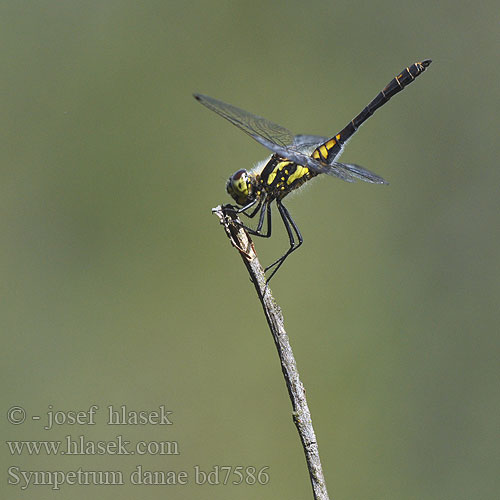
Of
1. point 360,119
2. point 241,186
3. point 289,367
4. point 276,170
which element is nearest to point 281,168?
point 276,170

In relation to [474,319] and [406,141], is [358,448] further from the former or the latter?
[406,141]

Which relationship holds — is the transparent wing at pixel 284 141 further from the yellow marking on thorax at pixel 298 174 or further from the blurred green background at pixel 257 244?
the blurred green background at pixel 257 244

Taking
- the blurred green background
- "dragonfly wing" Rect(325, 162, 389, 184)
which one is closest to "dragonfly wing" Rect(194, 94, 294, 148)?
"dragonfly wing" Rect(325, 162, 389, 184)

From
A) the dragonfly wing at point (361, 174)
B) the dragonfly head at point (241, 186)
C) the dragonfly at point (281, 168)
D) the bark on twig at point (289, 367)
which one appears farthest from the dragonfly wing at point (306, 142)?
the bark on twig at point (289, 367)

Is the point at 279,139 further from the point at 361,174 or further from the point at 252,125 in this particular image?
the point at 361,174

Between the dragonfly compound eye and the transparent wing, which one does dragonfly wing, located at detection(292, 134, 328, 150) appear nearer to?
the transparent wing

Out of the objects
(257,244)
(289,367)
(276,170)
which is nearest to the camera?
(289,367)

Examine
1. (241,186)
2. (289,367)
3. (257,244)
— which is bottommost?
(289,367)
